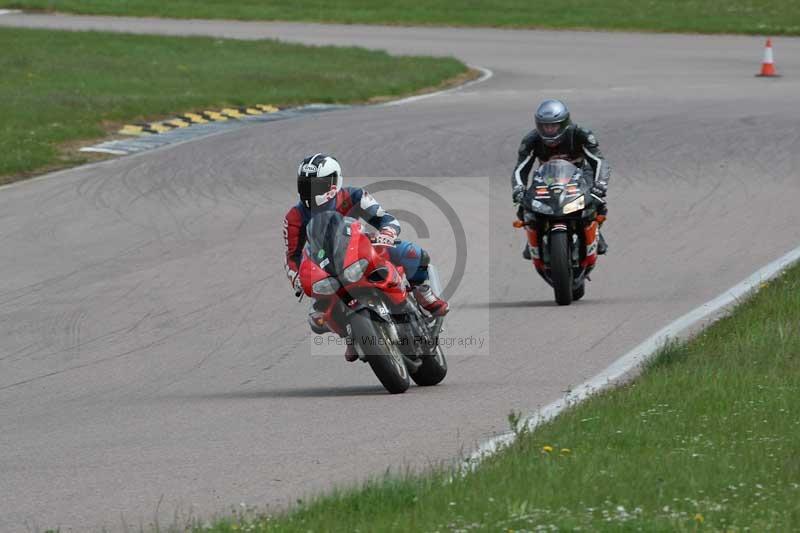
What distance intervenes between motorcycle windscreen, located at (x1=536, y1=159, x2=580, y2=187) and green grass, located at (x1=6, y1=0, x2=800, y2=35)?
2909cm

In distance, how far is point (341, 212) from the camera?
31.8 ft

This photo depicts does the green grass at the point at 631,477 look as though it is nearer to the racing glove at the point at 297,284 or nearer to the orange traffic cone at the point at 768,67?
the racing glove at the point at 297,284

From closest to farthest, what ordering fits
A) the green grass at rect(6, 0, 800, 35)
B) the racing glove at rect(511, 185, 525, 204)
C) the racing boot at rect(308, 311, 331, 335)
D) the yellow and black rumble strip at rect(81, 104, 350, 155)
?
1. the racing boot at rect(308, 311, 331, 335)
2. the racing glove at rect(511, 185, 525, 204)
3. the yellow and black rumble strip at rect(81, 104, 350, 155)
4. the green grass at rect(6, 0, 800, 35)

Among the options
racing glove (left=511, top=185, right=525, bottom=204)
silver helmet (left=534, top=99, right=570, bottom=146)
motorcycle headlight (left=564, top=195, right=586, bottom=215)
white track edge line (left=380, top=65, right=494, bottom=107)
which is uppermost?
silver helmet (left=534, top=99, right=570, bottom=146)

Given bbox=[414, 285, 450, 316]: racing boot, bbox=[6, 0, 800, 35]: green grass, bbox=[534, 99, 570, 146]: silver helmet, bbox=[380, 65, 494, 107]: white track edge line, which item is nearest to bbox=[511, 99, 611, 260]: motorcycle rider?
bbox=[534, 99, 570, 146]: silver helmet

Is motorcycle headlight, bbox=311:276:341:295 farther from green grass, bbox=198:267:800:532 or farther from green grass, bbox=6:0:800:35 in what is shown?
green grass, bbox=6:0:800:35

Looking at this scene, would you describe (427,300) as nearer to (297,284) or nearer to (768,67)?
(297,284)

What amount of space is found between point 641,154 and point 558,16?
24494 millimetres

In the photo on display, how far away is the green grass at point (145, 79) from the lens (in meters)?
24.1

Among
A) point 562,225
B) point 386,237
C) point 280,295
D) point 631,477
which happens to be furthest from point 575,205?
point 631,477

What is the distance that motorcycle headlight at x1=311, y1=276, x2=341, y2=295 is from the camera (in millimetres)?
9398

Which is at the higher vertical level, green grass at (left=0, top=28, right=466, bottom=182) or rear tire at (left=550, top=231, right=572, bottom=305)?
rear tire at (left=550, top=231, right=572, bottom=305)

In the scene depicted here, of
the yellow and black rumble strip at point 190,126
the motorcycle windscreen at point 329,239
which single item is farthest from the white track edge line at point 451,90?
the motorcycle windscreen at point 329,239

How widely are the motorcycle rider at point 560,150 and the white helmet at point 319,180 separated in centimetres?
391
